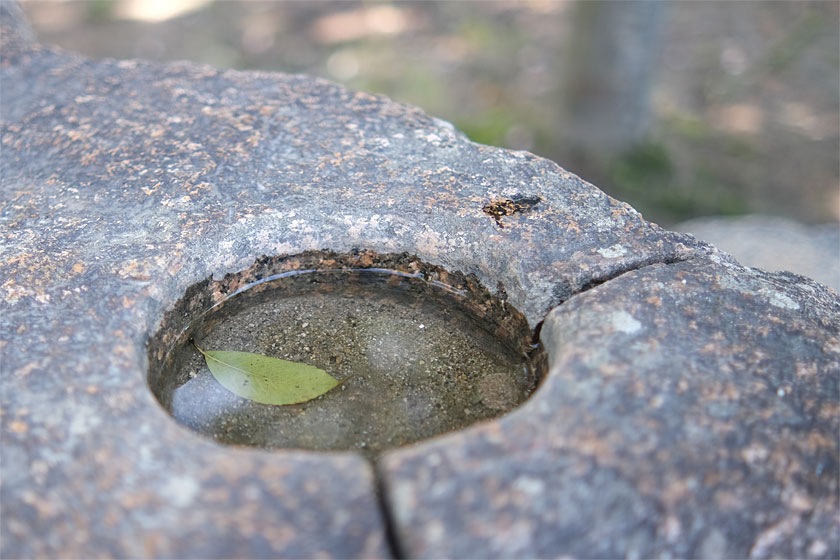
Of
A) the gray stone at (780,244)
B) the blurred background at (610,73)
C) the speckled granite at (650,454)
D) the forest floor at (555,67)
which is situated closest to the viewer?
the speckled granite at (650,454)

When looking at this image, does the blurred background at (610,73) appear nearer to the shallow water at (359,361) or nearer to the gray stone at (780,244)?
the gray stone at (780,244)

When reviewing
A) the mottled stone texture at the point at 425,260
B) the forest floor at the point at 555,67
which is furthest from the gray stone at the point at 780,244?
the mottled stone texture at the point at 425,260

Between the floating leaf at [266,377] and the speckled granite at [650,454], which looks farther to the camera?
the floating leaf at [266,377]

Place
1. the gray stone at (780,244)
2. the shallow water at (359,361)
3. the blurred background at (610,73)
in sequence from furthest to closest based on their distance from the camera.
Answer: the blurred background at (610,73), the gray stone at (780,244), the shallow water at (359,361)

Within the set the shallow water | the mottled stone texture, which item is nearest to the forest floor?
the mottled stone texture

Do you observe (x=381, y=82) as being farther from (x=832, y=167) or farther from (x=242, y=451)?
(x=242, y=451)

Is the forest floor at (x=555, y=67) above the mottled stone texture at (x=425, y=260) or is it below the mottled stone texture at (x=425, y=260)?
below

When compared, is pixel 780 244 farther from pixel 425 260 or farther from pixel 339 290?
pixel 339 290

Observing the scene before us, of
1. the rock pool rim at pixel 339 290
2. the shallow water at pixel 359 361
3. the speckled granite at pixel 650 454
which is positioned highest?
the speckled granite at pixel 650 454
